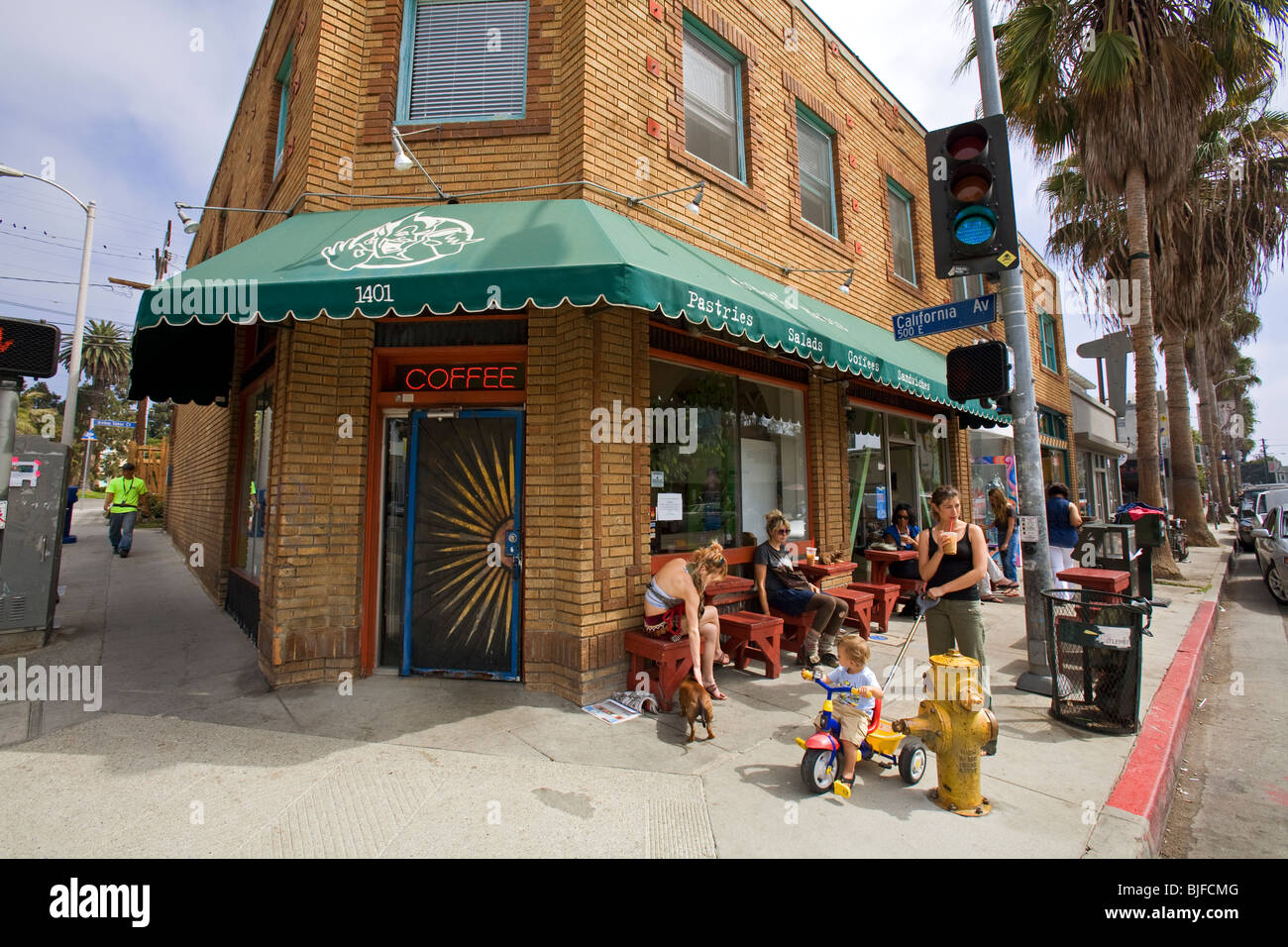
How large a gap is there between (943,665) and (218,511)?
31.7 feet

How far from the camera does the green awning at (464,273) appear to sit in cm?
414

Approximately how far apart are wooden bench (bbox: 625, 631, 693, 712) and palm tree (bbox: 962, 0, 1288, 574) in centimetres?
→ 1168

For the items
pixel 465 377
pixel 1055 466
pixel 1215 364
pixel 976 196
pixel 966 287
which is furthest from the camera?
pixel 1215 364

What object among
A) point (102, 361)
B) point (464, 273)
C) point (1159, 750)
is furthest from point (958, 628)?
point (102, 361)

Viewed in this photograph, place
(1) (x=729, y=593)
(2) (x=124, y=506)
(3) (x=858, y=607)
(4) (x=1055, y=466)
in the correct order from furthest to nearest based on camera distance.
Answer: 1. (4) (x=1055, y=466)
2. (2) (x=124, y=506)
3. (3) (x=858, y=607)
4. (1) (x=729, y=593)

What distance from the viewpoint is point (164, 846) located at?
291 cm

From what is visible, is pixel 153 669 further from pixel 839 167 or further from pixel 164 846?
pixel 839 167

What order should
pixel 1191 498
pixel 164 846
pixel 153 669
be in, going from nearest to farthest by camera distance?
pixel 164 846 < pixel 153 669 < pixel 1191 498

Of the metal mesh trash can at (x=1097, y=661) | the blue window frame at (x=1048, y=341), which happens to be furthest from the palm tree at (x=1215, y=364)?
the metal mesh trash can at (x=1097, y=661)

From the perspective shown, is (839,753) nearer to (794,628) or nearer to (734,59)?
(794,628)

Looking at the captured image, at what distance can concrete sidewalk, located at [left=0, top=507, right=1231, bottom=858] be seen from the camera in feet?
9.85

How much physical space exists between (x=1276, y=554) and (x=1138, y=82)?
8544 mm

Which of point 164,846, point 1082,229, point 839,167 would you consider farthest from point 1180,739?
point 1082,229

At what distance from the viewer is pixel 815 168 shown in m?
8.62
